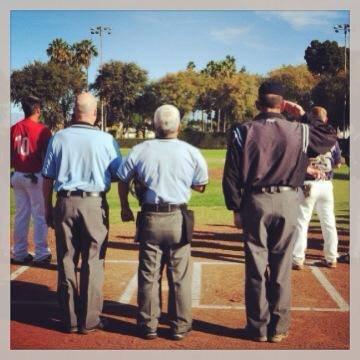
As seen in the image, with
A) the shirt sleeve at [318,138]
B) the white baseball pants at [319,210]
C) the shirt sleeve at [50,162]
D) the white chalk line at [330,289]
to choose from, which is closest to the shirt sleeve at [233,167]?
the shirt sleeve at [318,138]

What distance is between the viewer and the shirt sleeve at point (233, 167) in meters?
4.68

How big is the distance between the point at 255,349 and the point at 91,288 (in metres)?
1.57

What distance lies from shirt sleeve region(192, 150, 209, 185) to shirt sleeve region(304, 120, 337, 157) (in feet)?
3.14

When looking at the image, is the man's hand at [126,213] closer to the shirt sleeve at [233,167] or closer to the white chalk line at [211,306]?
the shirt sleeve at [233,167]

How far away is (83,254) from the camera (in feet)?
15.9

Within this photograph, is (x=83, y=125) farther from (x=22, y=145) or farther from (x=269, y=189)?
(x=22, y=145)

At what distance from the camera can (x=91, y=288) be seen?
4789 millimetres

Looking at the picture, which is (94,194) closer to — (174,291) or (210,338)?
(174,291)

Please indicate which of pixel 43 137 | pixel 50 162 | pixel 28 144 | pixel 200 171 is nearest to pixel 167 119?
pixel 200 171

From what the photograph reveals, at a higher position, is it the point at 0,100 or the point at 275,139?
the point at 0,100

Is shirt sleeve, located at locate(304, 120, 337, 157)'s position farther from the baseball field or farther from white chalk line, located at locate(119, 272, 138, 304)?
white chalk line, located at locate(119, 272, 138, 304)

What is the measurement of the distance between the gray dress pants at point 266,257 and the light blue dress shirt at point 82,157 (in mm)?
1350

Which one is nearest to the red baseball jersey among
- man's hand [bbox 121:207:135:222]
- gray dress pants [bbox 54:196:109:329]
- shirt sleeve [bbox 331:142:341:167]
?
gray dress pants [bbox 54:196:109:329]

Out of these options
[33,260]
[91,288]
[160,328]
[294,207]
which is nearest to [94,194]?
[91,288]
